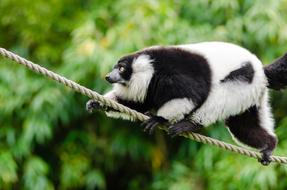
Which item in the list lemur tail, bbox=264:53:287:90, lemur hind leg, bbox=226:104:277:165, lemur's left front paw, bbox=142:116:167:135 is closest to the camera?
lemur's left front paw, bbox=142:116:167:135

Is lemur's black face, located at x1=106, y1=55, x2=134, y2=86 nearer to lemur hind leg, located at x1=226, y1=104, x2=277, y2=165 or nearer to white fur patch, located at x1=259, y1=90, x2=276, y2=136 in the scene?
lemur hind leg, located at x1=226, y1=104, x2=277, y2=165

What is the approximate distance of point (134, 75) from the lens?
15.3 feet

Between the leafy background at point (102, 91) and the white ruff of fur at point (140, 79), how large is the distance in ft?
6.14

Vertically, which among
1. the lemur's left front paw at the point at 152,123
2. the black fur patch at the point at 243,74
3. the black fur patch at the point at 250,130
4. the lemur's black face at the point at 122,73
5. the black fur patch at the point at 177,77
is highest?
the lemur's black face at the point at 122,73

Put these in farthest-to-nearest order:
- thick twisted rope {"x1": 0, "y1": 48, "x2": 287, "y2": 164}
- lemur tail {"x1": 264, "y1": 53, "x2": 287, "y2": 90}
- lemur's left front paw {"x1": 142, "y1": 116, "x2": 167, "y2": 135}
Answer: lemur tail {"x1": 264, "y1": 53, "x2": 287, "y2": 90}, lemur's left front paw {"x1": 142, "y1": 116, "x2": 167, "y2": 135}, thick twisted rope {"x1": 0, "y1": 48, "x2": 287, "y2": 164}

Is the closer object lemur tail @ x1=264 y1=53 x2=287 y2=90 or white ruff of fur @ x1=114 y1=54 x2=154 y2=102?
white ruff of fur @ x1=114 y1=54 x2=154 y2=102

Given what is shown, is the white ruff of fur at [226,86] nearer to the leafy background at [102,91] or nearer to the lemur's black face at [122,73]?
the lemur's black face at [122,73]

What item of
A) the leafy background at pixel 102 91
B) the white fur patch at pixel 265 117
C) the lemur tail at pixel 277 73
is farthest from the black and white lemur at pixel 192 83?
the leafy background at pixel 102 91

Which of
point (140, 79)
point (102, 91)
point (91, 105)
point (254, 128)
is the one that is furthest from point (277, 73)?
point (102, 91)

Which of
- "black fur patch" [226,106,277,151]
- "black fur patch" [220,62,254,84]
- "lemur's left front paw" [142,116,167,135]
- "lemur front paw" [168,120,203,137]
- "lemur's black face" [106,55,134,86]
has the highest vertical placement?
"lemur's black face" [106,55,134,86]

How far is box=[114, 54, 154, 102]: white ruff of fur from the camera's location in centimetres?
459

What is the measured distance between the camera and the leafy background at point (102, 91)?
6629 mm

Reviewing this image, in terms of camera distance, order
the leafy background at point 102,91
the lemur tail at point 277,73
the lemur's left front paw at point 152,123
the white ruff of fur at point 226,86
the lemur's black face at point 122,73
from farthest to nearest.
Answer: the leafy background at point 102,91 < the lemur tail at point 277,73 < the lemur's black face at point 122,73 < the white ruff of fur at point 226,86 < the lemur's left front paw at point 152,123

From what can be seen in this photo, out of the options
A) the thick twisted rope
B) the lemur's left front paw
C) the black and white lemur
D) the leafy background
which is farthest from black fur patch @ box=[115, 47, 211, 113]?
the leafy background
